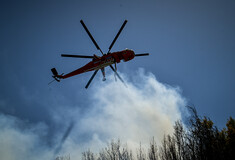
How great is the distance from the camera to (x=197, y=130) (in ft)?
35.5

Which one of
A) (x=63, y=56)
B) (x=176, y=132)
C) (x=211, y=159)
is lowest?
(x=211, y=159)

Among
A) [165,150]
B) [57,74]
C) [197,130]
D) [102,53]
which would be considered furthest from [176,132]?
[57,74]

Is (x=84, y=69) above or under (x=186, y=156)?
above

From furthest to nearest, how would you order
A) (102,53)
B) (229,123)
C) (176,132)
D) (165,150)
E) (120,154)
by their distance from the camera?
(120,154) < (229,123) < (165,150) < (176,132) < (102,53)

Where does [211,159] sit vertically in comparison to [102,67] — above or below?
below

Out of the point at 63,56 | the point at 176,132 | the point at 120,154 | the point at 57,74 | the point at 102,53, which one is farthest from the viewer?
the point at 120,154

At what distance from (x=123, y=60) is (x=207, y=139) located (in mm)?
9066

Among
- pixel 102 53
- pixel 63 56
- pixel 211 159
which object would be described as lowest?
pixel 211 159

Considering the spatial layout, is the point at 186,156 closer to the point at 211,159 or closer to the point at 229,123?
the point at 211,159

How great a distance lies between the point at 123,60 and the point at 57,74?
6726mm

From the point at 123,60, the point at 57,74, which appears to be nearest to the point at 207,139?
the point at 123,60

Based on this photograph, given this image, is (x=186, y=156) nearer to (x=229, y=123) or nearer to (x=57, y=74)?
(x=57, y=74)

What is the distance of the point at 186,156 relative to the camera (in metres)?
16.2

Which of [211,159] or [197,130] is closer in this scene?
[211,159]
